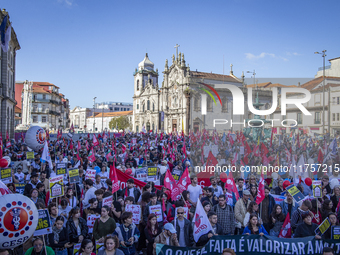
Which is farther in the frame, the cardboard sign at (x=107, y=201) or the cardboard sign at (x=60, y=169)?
the cardboard sign at (x=60, y=169)

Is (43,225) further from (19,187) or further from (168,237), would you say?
(19,187)

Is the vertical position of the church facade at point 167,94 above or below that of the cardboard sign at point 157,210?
above

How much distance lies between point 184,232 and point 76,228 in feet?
6.49

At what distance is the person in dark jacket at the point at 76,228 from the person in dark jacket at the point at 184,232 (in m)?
1.70

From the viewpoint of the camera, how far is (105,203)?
6.21 metres

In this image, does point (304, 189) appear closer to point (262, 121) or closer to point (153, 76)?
point (262, 121)

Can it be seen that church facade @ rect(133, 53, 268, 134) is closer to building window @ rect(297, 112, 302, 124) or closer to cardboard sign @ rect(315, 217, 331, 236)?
building window @ rect(297, 112, 302, 124)

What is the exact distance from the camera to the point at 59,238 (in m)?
5.08

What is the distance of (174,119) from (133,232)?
53.7 m

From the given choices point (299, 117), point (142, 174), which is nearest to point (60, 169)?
point (142, 174)

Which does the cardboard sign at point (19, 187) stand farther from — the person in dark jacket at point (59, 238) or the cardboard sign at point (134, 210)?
the cardboard sign at point (134, 210)

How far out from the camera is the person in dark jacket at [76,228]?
17.1 ft

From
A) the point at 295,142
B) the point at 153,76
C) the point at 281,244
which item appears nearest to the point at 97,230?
the point at 281,244

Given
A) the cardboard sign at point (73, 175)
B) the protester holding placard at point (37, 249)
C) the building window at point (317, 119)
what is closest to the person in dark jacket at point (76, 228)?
the protester holding placard at point (37, 249)
